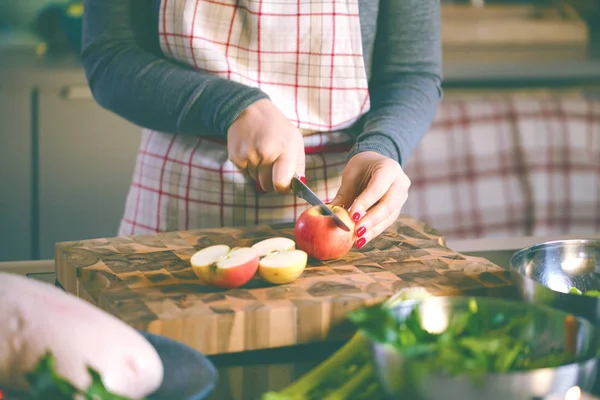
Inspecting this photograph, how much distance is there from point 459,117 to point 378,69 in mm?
834

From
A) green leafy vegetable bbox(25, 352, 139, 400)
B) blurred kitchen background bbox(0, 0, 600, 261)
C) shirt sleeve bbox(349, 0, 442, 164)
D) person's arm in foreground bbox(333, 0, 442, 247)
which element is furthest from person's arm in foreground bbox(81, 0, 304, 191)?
blurred kitchen background bbox(0, 0, 600, 261)

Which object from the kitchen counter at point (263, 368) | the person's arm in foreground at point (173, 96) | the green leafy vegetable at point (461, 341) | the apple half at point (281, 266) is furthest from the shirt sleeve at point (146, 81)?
the green leafy vegetable at point (461, 341)

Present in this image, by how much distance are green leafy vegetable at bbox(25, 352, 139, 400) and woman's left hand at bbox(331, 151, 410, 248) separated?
1.67ft

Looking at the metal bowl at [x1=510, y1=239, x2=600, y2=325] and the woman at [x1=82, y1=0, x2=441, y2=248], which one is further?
the woman at [x1=82, y1=0, x2=441, y2=248]

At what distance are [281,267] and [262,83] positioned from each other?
42cm

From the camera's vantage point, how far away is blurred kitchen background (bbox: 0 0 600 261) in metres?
2.15

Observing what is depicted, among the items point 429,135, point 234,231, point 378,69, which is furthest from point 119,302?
point 429,135

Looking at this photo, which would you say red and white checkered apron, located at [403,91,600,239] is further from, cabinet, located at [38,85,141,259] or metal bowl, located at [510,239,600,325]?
metal bowl, located at [510,239,600,325]

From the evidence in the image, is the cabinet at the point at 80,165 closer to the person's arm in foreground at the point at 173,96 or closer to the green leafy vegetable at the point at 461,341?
the person's arm in foreground at the point at 173,96

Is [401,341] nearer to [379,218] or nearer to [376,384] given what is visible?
[376,384]

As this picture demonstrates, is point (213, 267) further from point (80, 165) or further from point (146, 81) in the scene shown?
point (80, 165)

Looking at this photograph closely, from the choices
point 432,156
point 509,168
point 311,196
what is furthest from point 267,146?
point 509,168

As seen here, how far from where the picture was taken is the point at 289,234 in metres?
1.15

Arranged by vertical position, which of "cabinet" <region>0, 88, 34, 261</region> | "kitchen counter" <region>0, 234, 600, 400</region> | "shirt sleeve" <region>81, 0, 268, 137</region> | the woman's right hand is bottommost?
"cabinet" <region>0, 88, 34, 261</region>
